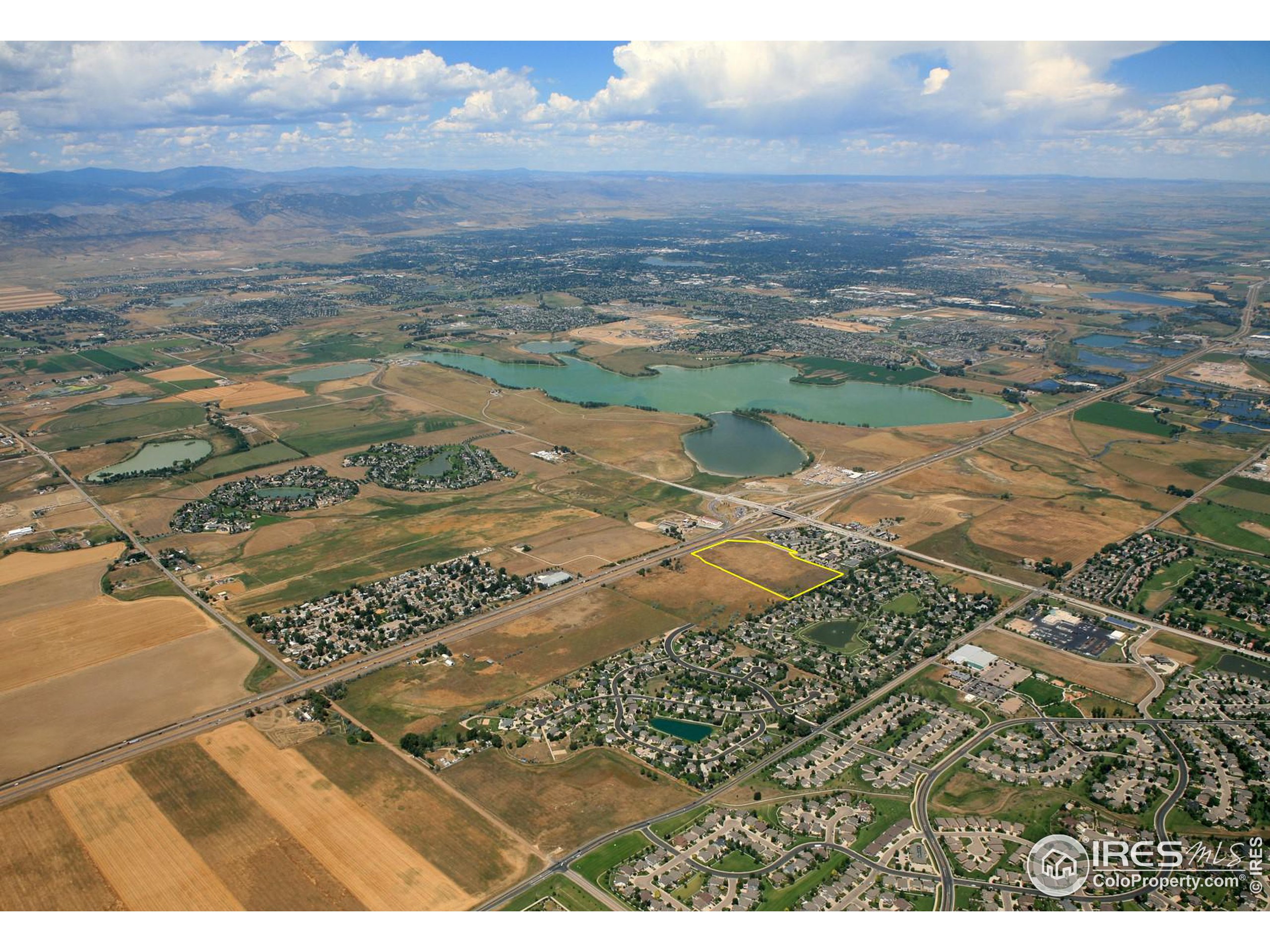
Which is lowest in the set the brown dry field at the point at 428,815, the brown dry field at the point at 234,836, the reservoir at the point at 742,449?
the brown dry field at the point at 428,815

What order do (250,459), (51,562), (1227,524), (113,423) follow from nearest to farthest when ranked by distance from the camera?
(51,562) → (1227,524) → (250,459) → (113,423)

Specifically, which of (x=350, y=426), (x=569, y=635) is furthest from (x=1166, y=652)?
(x=350, y=426)

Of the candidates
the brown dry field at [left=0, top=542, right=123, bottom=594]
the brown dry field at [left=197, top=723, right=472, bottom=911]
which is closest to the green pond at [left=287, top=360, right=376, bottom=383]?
the brown dry field at [left=0, top=542, right=123, bottom=594]

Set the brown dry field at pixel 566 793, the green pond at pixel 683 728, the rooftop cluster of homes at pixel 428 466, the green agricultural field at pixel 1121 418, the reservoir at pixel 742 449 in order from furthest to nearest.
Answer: the green agricultural field at pixel 1121 418
the reservoir at pixel 742 449
the rooftop cluster of homes at pixel 428 466
the green pond at pixel 683 728
the brown dry field at pixel 566 793

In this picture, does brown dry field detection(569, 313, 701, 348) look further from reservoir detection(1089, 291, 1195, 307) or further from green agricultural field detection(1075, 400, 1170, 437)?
reservoir detection(1089, 291, 1195, 307)

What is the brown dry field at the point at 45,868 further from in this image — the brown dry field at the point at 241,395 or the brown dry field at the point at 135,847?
the brown dry field at the point at 241,395

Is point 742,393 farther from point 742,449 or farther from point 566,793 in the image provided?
point 566,793

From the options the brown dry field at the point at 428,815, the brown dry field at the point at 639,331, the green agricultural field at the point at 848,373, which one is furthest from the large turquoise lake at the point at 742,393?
the brown dry field at the point at 428,815
